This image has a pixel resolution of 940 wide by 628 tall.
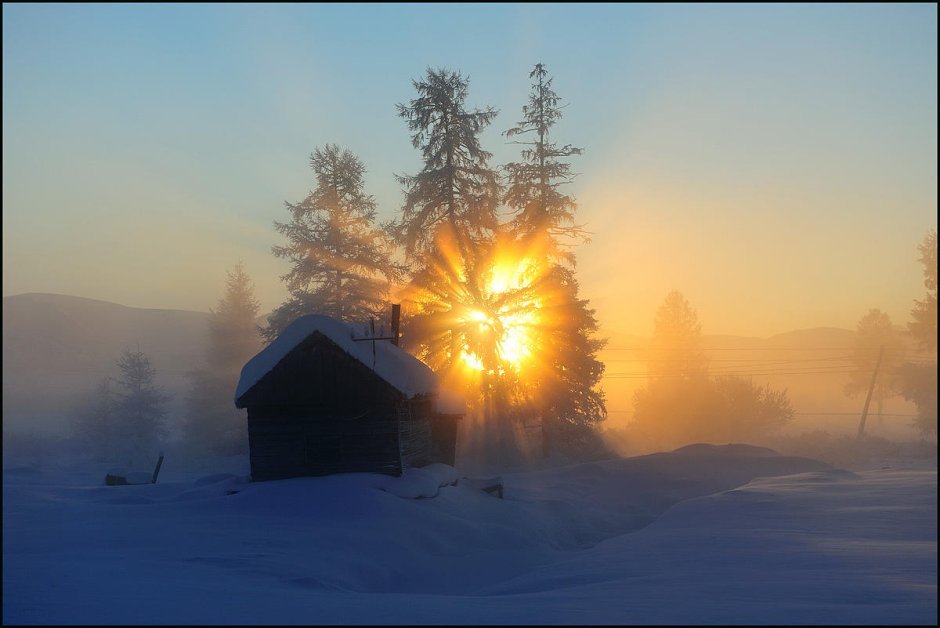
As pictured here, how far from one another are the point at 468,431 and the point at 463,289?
7.12m

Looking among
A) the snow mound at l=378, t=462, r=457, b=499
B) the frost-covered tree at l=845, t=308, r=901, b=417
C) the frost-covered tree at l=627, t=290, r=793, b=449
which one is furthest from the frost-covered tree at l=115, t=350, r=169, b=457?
the frost-covered tree at l=845, t=308, r=901, b=417

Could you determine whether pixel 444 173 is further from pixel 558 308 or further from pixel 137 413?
pixel 137 413

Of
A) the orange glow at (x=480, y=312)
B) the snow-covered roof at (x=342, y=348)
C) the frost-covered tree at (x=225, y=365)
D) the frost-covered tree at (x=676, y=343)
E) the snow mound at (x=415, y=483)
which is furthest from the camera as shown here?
the frost-covered tree at (x=676, y=343)

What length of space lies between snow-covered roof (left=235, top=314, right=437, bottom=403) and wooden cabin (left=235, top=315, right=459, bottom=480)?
0.03 meters

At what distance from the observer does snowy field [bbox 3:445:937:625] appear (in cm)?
646

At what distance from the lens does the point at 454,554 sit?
14.9m

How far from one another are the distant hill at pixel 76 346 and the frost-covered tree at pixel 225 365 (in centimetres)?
1685

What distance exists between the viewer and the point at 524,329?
110 feet

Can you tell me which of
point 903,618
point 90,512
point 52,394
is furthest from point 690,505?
point 52,394

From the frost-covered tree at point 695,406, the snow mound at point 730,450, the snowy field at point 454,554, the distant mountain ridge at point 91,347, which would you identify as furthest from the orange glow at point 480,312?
the distant mountain ridge at point 91,347

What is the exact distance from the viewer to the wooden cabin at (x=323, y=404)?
62.5 ft

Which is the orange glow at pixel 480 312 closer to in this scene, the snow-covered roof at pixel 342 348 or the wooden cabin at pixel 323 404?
the snow-covered roof at pixel 342 348

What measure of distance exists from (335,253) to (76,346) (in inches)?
3399

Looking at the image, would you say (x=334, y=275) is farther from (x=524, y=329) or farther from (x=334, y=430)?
(x=334, y=430)
